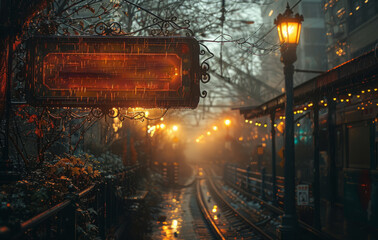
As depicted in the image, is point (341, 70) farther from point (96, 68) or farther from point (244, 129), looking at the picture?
point (244, 129)

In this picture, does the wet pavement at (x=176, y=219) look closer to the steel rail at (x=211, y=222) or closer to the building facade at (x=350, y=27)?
the steel rail at (x=211, y=222)

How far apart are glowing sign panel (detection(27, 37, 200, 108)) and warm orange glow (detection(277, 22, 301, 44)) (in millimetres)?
3921

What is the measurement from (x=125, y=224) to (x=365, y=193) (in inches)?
305

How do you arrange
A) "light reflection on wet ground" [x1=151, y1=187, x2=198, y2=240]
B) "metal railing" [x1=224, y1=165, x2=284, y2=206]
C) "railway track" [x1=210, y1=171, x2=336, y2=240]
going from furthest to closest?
"metal railing" [x1=224, y1=165, x2=284, y2=206], "light reflection on wet ground" [x1=151, y1=187, x2=198, y2=240], "railway track" [x1=210, y1=171, x2=336, y2=240]

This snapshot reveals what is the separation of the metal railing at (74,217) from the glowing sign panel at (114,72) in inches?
64.1

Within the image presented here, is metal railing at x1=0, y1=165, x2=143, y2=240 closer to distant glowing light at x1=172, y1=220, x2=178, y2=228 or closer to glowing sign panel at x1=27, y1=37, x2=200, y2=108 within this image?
glowing sign panel at x1=27, y1=37, x2=200, y2=108

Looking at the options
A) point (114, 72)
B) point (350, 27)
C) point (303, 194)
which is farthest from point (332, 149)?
point (114, 72)

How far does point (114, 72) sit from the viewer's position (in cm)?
611

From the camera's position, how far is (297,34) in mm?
9398

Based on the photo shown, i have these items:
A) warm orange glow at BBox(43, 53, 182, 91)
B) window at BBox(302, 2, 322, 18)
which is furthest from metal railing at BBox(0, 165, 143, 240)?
window at BBox(302, 2, 322, 18)

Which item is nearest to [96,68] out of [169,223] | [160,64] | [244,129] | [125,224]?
[160,64]

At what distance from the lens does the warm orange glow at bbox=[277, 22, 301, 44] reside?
9.27m

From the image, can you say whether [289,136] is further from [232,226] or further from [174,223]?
[174,223]

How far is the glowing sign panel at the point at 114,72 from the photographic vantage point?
238 inches
